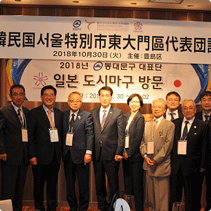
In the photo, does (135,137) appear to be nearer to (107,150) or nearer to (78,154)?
(107,150)

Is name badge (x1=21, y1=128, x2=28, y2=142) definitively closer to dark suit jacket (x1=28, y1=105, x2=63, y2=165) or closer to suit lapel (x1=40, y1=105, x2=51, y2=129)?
dark suit jacket (x1=28, y1=105, x2=63, y2=165)

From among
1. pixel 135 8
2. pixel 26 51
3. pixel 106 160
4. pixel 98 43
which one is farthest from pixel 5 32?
pixel 106 160

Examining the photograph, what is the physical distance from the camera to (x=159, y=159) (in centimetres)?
404

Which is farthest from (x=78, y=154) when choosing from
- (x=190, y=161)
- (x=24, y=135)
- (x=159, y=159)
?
(x=190, y=161)

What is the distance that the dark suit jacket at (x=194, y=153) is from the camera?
4.01 metres

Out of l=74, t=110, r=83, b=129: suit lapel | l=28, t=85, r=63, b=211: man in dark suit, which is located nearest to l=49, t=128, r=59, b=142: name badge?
l=28, t=85, r=63, b=211: man in dark suit

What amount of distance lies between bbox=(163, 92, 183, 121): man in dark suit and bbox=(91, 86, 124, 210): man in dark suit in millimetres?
908

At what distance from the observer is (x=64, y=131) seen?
4.35 metres

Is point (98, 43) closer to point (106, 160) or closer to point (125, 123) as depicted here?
point (125, 123)

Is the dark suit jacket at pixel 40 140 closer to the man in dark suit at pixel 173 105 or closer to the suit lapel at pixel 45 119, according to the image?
the suit lapel at pixel 45 119

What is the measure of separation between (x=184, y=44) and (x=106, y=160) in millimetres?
2540

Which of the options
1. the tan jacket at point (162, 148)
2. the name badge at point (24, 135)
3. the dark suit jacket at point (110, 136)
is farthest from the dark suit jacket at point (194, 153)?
the name badge at point (24, 135)

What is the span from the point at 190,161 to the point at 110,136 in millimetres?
1212

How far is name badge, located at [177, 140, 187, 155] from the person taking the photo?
4023mm
